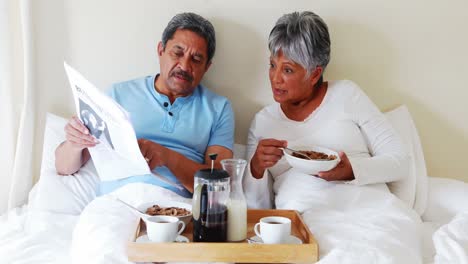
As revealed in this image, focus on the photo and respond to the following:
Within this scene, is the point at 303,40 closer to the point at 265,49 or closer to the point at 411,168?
the point at 265,49

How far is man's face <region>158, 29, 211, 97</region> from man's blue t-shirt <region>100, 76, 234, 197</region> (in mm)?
57

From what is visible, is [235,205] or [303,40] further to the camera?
[303,40]

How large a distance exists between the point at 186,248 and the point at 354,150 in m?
0.83

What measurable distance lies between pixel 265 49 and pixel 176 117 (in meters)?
0.50

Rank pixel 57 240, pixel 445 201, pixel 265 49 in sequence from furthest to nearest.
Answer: pixel 265 49, pixel 445 201, pixel 57 240

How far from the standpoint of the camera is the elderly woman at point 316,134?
1784mm

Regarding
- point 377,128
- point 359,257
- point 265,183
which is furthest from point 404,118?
point 359,257

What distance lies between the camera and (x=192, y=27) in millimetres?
1989

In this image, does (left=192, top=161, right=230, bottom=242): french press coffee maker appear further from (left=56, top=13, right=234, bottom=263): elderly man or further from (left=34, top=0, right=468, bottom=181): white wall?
(left=34, top=0, right=468, bottom=181): white wall

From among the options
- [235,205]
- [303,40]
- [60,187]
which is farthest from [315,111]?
[60,187]

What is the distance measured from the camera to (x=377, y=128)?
6.41ft

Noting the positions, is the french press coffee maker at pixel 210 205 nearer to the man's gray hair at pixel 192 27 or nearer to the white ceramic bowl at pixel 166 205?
the white ceramic bowl at pixel 166 205

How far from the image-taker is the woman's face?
1933 mm

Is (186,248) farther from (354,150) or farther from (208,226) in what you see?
(354,150)
